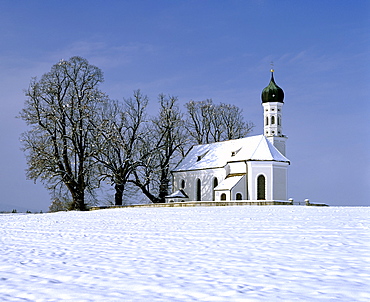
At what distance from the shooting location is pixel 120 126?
43.6 m

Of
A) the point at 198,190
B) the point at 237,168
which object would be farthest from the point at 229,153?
the point at 198,190

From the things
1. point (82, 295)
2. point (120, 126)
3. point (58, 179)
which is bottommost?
point (82, 295)

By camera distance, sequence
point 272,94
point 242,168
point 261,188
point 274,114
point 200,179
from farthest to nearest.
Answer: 1. point 272,94
2. point 274,114
3. point 200,179
4. point 242,168
5. point 261,188

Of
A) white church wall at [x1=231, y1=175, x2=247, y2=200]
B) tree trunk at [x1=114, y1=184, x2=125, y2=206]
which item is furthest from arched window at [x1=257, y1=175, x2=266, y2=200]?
tree trunk at [x1=114, y1=184, x2=125, y2=206]

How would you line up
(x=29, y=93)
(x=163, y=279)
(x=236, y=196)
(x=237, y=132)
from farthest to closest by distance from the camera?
(x=237, y=132), (x=236, y=196), (x=29, y=93), (x=163, y=279)

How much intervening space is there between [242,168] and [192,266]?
114ft

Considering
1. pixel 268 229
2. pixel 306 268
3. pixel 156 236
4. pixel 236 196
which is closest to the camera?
pixel 306 268

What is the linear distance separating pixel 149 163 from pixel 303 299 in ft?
122

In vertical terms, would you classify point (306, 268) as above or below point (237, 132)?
below

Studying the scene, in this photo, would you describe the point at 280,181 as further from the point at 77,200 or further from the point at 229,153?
the point at 77,200

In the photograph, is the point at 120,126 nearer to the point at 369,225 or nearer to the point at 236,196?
the point at 236,196

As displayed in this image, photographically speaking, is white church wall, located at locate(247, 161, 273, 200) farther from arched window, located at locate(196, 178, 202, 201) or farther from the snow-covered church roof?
arched window, located at locate(196, 178, 202, 201)

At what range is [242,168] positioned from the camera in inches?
1734

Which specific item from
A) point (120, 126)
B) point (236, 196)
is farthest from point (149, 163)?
point (236, 196)
